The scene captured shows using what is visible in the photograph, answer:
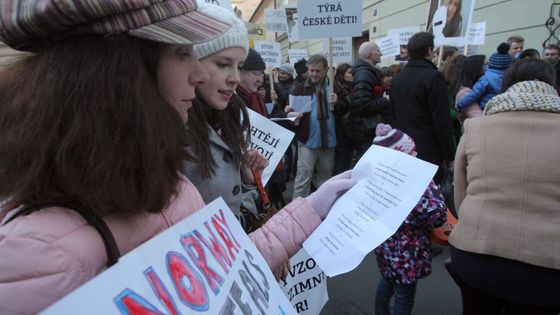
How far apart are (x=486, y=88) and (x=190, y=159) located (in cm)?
401

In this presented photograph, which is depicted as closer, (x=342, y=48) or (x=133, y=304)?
(x=133, y=304)

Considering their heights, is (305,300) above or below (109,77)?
below

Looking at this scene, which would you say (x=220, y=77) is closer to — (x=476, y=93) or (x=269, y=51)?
(x=476, y=93)

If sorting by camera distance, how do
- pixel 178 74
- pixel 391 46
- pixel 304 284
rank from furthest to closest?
pixel 391 46 → pixel 304 284 → pixel 178 74

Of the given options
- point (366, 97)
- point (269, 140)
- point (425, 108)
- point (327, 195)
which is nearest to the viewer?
point (327, 195)

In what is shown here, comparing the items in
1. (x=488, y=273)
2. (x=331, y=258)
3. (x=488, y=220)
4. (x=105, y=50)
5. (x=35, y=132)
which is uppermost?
(x=105, y=50)

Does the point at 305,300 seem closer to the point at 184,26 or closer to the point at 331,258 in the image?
the point at 331,258

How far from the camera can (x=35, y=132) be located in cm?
60

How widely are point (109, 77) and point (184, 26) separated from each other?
Result: 19 centimetres

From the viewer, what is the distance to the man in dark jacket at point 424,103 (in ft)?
11.1

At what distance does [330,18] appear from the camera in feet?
14.0

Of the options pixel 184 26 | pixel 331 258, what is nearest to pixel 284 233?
pixel 331 258

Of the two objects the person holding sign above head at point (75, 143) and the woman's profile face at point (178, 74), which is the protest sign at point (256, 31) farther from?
the person holding sign above head at point (75, 143)

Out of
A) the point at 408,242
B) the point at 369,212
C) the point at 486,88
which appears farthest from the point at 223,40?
the point at 486,88
